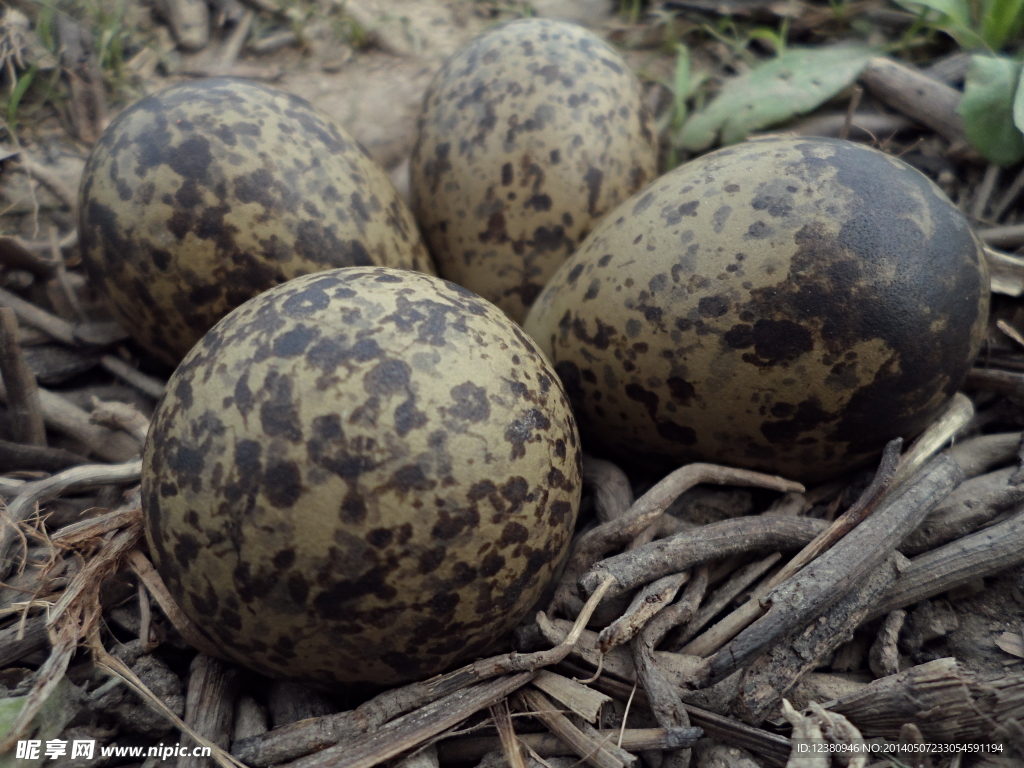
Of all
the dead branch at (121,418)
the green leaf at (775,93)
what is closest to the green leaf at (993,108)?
the green leaf at (775,93)

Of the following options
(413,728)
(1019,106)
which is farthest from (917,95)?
(413,728)

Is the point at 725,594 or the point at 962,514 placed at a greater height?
the point at 962,514

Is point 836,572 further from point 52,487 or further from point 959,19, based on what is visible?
point 959,19

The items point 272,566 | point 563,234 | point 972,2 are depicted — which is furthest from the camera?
point 972,2

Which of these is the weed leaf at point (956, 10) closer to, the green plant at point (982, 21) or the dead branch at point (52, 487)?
the green plant at point (982, 21)

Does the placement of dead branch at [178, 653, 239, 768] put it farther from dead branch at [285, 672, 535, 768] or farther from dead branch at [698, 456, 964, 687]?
dead branch at [698, 456, 964, 687]

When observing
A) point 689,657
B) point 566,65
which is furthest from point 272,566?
point 566,65

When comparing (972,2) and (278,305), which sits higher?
(972,2)

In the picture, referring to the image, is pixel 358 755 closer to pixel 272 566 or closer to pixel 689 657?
pixel 272 566
